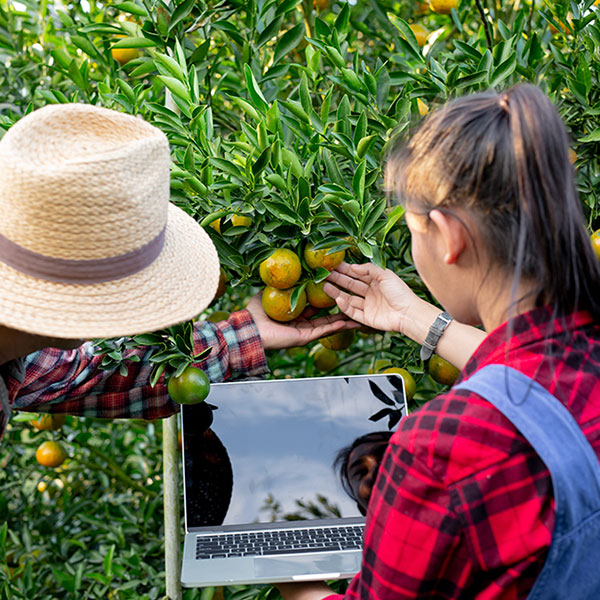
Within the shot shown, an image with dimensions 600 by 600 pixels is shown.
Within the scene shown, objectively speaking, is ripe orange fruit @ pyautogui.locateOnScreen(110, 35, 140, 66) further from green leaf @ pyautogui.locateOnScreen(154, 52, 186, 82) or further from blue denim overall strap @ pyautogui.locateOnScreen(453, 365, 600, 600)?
blue denim overall strap @ pyautogui.locateOnScreen(453, 365, 600, 600)

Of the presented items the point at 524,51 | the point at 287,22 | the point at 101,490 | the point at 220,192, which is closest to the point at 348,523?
the point at 220,192

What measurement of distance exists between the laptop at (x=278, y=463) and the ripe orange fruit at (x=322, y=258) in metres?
0.32

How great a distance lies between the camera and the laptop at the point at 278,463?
4.90 ft

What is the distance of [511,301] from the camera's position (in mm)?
836

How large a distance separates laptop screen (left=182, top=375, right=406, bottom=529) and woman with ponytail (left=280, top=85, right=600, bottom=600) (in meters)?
0.64

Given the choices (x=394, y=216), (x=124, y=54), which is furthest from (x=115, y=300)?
(x=124, y=54)

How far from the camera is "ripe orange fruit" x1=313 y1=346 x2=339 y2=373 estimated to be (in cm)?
192

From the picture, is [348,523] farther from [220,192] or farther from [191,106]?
[191,106]

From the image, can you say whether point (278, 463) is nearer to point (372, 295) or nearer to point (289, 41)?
point (372, 295)

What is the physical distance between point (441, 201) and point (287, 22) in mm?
1744

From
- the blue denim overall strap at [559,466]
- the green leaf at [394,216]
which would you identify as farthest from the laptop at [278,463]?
the blue denim overall strap at [559,466]

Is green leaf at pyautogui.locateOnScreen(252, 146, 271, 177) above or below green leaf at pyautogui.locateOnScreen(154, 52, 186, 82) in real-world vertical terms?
below

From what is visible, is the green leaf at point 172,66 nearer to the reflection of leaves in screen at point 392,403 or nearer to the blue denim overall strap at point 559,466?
the reflection of leaves in screen at point 392,403

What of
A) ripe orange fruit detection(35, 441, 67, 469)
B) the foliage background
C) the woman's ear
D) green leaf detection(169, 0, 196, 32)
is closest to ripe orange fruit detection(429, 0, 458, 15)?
the foliage background
